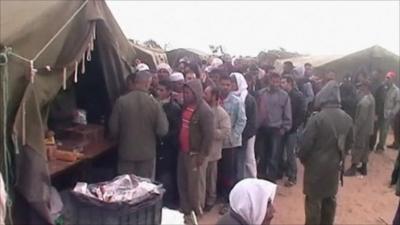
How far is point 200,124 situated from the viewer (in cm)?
694

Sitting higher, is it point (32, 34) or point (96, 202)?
point (32, 34)

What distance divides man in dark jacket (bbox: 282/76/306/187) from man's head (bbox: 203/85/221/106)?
248cm

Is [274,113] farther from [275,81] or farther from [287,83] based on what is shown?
[287,83]

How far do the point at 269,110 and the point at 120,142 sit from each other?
3.12 metres

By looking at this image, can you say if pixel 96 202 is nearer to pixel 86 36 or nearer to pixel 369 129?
pixel 86 36

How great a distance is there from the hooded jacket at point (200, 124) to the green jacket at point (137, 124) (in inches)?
15.8

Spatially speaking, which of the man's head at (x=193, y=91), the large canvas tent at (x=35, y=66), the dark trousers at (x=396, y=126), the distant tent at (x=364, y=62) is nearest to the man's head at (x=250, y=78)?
the man's head at (x=193, y=91)

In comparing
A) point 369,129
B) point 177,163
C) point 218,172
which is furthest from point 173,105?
point 369,129

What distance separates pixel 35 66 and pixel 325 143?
11.3ft

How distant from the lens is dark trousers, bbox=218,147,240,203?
8.19 m

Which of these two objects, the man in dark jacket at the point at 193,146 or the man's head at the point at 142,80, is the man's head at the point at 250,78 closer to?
the man in dark jacket at the point at 193,146

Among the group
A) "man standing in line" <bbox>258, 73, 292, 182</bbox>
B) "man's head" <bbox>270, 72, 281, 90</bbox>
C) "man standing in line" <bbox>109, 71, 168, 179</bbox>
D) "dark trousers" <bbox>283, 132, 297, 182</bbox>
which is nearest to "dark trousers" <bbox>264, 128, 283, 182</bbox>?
"man standing in line" <bbox>258, 73, 292, 182</bbox>

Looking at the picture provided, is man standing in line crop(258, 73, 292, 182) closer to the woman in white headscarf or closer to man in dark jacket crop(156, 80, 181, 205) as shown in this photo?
the woman in white headscarf

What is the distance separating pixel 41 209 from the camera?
17.2 ft
